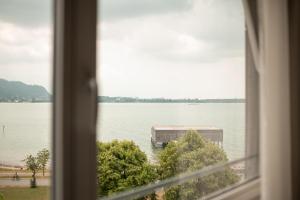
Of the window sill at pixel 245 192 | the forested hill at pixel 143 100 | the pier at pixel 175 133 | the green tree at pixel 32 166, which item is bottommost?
the window sill at pixel 245 192

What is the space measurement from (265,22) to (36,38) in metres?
1.35

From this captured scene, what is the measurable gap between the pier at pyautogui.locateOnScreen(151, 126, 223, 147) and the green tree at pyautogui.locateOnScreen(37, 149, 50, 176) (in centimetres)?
58

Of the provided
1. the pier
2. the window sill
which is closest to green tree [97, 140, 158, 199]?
the pier

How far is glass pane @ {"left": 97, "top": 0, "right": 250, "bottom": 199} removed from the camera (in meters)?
1.42

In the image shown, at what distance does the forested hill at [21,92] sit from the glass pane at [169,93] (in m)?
0.22

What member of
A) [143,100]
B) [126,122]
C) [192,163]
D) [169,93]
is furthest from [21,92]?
[192,163]

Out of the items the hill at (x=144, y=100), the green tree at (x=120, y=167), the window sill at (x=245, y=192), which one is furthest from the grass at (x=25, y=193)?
the window sill at (x=245, y=192)

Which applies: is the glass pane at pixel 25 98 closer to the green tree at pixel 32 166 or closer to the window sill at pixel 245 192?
the green tree at pixel 32 166

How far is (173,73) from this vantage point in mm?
1794

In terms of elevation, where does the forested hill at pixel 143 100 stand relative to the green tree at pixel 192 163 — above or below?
above

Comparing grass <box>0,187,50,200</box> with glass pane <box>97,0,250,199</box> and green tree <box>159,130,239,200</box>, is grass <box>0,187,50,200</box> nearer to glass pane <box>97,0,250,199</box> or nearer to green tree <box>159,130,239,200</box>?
glass pane <box>97,0,250,199</box>

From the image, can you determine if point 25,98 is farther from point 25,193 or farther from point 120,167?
point 120,167

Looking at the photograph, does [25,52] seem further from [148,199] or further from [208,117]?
[208,117]

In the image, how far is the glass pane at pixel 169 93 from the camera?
4.66 feet
